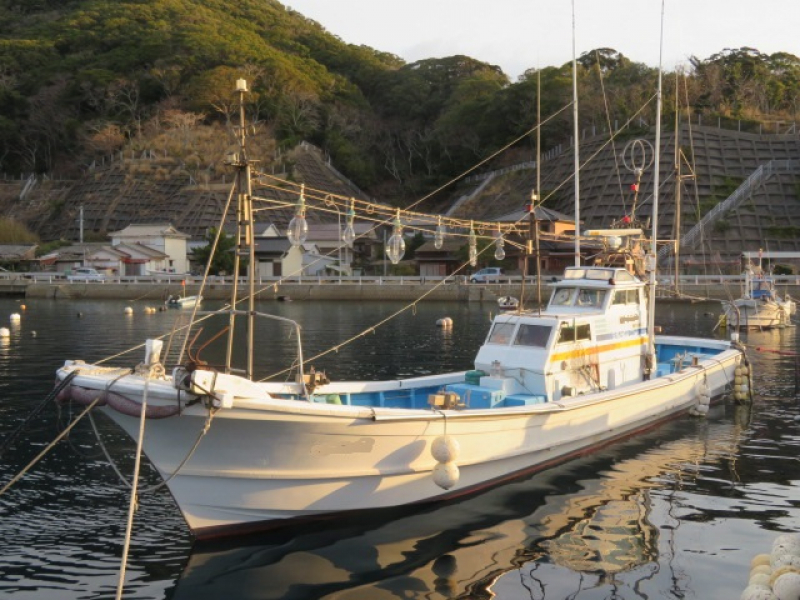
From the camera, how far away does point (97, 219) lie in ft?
331

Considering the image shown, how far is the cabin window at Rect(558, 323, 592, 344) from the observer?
56.0ft

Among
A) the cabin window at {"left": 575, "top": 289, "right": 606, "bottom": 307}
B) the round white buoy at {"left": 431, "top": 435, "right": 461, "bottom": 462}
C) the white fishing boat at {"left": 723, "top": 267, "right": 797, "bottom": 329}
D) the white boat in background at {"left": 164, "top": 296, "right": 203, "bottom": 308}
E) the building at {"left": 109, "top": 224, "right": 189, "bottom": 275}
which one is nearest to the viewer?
the round white buoy at {"left": 431, "top": 435, "right": 461, "bottom": 462}

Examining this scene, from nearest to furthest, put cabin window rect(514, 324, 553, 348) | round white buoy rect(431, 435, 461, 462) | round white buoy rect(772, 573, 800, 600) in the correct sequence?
1. round white buoy rect(772, 573, 800, 600)
2. round white buoy rect(431, 435, 461, 462)
3. cabin window rect(514, 324, 553, 348)

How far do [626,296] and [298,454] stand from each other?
10.8m

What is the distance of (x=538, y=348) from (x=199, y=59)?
115 m

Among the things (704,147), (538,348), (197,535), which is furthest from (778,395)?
(704,147)

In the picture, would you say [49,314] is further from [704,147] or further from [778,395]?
[704,147]

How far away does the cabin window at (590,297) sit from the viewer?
19094 mm

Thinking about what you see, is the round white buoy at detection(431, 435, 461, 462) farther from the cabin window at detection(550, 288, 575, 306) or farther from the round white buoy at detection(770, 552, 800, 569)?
the cabin window at detection(550, 288, 575, 306)

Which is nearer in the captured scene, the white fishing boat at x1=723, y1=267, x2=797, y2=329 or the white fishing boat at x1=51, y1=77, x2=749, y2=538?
the white fishing boat at x1=51, y1=77, x2=749, y2=538

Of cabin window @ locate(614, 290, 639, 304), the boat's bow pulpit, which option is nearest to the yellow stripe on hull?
the boat's bow pulpit

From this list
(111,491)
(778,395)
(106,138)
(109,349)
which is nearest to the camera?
(111,491)

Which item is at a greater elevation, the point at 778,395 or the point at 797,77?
the point at 797,77

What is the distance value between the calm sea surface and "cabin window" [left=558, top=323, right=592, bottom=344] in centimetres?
258
